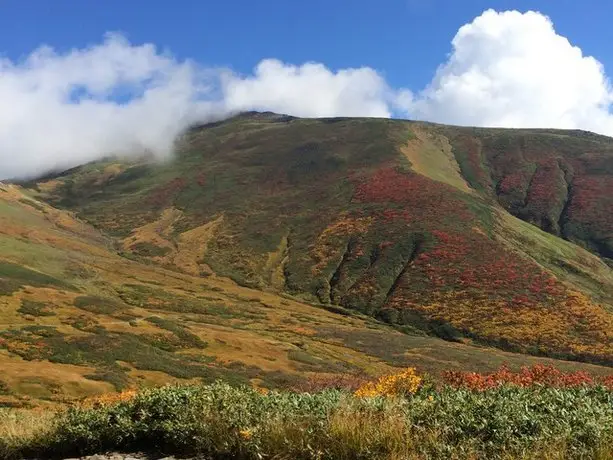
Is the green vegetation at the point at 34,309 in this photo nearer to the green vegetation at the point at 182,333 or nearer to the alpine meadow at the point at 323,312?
the alpine meadow at the point at 323,312

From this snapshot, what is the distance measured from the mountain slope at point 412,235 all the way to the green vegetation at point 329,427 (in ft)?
289

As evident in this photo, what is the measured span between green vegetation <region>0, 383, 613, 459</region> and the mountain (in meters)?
26.7

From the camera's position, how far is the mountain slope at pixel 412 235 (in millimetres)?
100625

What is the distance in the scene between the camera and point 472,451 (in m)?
6.96

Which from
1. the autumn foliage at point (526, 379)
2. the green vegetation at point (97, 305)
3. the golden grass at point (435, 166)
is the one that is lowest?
the green vegetation at point (97, 305)

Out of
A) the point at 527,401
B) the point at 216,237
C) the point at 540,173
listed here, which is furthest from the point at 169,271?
the point at 540,173

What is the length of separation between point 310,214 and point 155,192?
68.1 metres

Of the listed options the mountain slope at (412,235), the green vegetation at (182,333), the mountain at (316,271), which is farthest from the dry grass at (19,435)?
the mountain slope at (412,235)

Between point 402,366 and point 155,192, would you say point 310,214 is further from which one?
point 402,366

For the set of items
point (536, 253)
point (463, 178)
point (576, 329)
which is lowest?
point (576, 329)

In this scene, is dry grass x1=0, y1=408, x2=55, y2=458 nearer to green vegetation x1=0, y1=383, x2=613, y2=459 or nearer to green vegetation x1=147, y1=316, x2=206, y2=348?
green vegetation x1=0, y1=383, x2=613, y2=459

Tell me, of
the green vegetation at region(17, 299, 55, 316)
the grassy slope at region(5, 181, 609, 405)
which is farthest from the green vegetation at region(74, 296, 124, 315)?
the green vegetation at region(17, 299, 55, 316)

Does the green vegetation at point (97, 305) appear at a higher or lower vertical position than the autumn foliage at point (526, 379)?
lower

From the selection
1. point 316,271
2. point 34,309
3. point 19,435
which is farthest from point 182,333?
point 316,271
